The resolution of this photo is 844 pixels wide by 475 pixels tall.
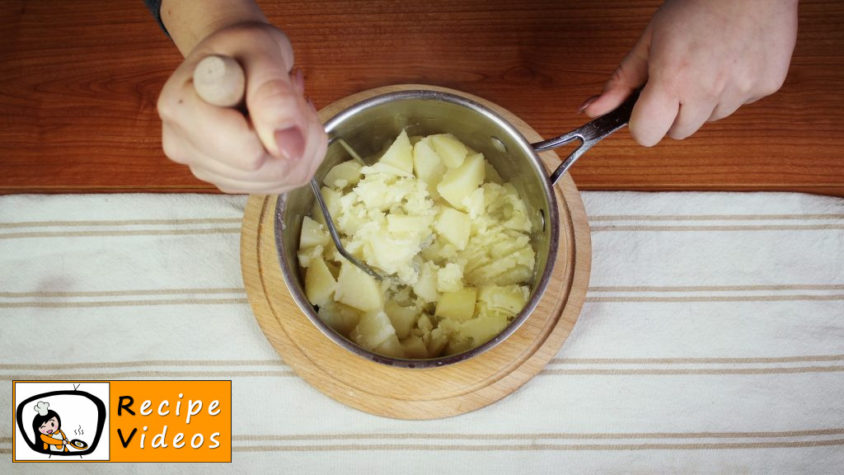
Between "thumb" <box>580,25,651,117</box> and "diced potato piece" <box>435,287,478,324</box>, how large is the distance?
37 centimetres

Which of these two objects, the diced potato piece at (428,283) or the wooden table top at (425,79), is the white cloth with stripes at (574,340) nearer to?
the wooden table top at (425,79)

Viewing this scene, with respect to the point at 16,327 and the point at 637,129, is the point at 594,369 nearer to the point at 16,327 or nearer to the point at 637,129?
the point at 637,129

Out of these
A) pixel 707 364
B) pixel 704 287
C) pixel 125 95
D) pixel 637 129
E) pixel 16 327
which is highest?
pixel 637 129

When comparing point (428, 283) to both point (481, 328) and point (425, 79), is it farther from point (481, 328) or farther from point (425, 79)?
point (425, 79)

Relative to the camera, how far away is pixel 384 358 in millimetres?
775

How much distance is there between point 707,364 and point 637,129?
0.51 metres

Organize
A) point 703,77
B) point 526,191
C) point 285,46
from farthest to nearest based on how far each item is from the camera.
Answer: point 526,191
point 703,77
point 285,46

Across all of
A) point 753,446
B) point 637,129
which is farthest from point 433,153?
point 753,446

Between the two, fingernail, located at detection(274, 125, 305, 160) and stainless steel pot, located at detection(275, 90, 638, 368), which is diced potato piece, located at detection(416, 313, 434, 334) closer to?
stainless steel pot, located at detection(275, 90, 638, 368)

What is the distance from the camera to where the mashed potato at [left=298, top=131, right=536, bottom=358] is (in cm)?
94

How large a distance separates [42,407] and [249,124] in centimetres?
81

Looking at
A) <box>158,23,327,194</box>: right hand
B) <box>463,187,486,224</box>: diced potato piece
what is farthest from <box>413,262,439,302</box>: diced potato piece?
<box>158,23,327,194</box>: right hand

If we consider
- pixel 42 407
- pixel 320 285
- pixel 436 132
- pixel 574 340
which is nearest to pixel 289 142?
pixel 320 285

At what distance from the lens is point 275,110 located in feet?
1.87
